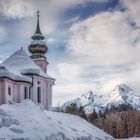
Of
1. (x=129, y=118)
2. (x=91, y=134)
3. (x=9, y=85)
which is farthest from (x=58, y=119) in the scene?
(x=129, y=118)

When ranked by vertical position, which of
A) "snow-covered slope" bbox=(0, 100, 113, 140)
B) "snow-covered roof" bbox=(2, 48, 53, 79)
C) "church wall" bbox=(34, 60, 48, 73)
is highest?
"church wall" bbox=(34, 60, 48, 73)

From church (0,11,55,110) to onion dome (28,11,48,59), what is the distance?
2.31 feet

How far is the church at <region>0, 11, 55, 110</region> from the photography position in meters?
51.4

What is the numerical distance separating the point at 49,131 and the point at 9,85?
13225 mm

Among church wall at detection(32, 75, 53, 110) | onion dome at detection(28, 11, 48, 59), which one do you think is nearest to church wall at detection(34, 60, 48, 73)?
onion dome at detection(28, 11, 48, 59)

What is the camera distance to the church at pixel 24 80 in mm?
51369

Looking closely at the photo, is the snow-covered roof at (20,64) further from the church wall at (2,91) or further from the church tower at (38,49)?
the church wall at (2,91)

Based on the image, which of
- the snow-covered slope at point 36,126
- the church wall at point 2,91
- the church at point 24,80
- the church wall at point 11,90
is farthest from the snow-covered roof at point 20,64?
the snow-covered slope at point 36,126

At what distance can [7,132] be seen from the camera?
3706 centimetres

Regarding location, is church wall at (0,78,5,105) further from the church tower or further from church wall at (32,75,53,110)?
the church tower

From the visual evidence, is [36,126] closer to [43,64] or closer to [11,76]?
[11,76]

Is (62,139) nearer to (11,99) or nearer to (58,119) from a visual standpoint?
(58,119)

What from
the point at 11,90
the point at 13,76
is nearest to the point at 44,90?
the point at 13,76

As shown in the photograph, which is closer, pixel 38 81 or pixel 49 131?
pixel 49 131
